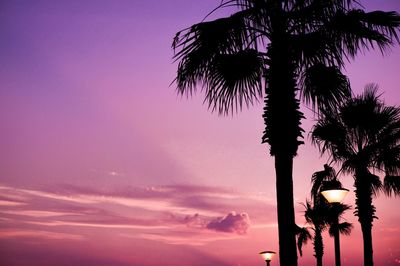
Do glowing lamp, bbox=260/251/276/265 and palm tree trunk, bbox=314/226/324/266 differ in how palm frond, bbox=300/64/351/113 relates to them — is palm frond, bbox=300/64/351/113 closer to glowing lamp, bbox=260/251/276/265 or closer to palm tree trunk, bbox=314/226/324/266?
glowing lamp, bbox=260/251/276/265

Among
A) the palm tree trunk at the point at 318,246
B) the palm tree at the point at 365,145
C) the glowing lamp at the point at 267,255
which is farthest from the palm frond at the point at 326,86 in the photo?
the palm tree trunk at the point at 318,246

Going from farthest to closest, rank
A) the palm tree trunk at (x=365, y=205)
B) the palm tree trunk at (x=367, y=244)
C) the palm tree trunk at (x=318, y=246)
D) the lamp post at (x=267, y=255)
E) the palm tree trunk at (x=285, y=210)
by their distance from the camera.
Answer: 1. the palm tree trunk at (x=318, y=246)
2. the lamp post at (x=267, y=255)
3. the palm tree trunk at (x=365, y=205)
4. the palm tree trunk at (x=367, y=244)
5. the palm tree trunk at (x=285, y=210)

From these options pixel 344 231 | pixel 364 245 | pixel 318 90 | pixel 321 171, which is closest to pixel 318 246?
pixel 344 231

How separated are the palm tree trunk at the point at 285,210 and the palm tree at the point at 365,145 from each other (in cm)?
753

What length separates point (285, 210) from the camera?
9773mm

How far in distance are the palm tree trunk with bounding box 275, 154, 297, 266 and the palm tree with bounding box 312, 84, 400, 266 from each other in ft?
24.7

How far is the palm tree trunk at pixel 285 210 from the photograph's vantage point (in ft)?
31.5

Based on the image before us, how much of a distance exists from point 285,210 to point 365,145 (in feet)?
29.7

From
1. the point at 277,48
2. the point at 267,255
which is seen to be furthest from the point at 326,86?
the point at 267,255

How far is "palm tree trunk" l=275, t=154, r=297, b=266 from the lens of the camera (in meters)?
9.61

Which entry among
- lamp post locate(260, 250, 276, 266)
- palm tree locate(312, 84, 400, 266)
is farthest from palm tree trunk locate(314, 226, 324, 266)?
A: palm tree locate(312, 84, 400, 266)

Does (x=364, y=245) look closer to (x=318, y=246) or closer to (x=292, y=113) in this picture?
(x=292, y=113)

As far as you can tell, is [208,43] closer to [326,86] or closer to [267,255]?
[326,86]

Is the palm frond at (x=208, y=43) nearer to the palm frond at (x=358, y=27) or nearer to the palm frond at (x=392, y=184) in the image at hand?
the palm frond at (x=358, y=27)
